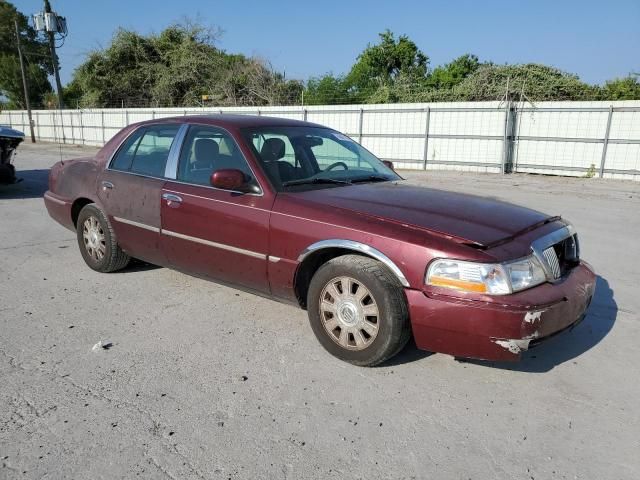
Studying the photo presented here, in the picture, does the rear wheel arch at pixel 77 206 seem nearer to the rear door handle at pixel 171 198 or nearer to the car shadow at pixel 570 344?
the rear door handle at pixel 171 198

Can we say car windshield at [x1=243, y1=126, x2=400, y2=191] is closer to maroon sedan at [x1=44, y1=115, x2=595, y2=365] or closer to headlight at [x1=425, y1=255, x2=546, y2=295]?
maroon sedan at [x1=44, y1=115, x2=595, y2=365]

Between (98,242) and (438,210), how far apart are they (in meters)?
3.48

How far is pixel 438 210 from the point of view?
11.1ft

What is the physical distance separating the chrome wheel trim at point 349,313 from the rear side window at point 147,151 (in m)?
2.06

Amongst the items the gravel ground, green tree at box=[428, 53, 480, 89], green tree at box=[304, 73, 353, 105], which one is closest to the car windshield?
the gravel ground

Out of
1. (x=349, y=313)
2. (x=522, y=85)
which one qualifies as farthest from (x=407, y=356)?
(x=522, y=85)

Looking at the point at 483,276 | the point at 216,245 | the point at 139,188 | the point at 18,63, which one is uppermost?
the point at 18,63

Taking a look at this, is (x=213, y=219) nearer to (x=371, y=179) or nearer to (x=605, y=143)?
(x=371, y=179)

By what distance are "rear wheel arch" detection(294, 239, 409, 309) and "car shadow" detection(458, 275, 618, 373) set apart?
3.13 ft

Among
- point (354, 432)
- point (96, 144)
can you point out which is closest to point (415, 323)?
point (354, 432)

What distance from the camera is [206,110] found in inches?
925

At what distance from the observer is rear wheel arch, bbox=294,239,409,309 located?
10.1ft

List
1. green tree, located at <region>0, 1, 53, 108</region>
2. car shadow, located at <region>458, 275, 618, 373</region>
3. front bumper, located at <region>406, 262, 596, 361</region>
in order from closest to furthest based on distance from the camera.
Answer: front bumper, located at <region>406, 262, 596, 361</region>, car shadow, located at <region>458, 275, 618, 373</region>, green tree, located at <region>0, 1, 53, 108</region>

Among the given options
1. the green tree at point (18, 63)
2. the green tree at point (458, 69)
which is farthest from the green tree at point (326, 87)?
the green tree at point (18, 63)
